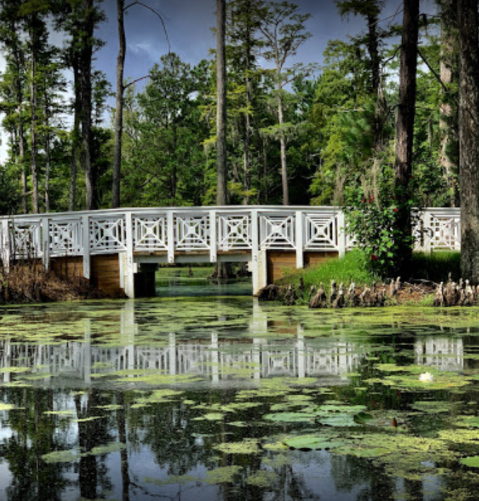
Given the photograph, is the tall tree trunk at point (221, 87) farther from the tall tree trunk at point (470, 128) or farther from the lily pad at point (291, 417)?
the lily pad at point (291, 417)

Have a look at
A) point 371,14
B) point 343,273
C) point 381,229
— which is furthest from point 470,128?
point 371,14

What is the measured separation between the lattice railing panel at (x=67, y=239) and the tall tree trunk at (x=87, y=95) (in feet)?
22.2

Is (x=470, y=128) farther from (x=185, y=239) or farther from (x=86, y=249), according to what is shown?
(x=86, y=249)

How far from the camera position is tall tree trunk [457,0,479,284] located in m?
13.0

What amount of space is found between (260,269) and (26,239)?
5.57 meters

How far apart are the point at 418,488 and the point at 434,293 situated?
9.88 m

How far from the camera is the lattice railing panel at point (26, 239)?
16.5 metres

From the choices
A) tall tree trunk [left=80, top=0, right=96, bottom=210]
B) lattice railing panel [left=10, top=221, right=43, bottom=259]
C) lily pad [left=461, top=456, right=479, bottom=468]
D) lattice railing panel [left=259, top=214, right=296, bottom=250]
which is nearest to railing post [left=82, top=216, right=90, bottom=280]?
lattice railing panel [left=10, top=221, right=43, bottom=259]

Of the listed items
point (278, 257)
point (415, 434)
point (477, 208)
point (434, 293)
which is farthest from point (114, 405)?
point (278, 257)

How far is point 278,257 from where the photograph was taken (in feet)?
56.9

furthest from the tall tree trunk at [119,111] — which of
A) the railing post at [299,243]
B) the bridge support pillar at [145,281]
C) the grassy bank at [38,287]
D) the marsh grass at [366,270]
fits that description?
the marsh grass at [366,270]

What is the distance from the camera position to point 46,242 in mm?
16875

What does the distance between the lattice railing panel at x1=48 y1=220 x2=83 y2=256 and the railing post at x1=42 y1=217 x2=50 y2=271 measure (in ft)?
0.61

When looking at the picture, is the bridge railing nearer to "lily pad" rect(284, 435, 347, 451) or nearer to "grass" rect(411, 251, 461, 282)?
"grass" rect(411, 251, 461, 282)
